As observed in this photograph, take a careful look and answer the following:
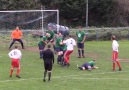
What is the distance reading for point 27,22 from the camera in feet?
138

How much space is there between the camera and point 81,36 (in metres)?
29.2

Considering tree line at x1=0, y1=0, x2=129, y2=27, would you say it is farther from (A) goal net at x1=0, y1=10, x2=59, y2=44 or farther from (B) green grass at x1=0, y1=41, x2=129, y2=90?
(B) green grass at x1=0, y1=41, x2=129, y2=90

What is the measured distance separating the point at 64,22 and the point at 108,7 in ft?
21.7

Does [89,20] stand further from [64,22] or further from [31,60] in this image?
[31,60]

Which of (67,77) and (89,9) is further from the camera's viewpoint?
(89,9)

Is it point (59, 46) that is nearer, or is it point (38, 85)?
point (38, 85)

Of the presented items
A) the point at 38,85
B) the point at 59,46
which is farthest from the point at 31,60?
the point at 38,85

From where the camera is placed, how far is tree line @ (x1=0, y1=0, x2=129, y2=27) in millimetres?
57059

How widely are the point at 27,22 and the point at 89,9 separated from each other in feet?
64.1

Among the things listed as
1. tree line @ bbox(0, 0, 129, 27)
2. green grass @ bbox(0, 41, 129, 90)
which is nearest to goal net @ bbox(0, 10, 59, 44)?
green grass @ bbox(0, 41, 129, 90)

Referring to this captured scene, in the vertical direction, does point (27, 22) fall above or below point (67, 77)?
above

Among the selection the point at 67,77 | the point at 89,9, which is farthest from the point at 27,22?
the point at 67,77

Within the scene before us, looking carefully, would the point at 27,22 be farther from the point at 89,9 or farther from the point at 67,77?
the point at 67,77

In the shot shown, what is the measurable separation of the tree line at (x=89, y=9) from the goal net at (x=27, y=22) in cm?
1425
